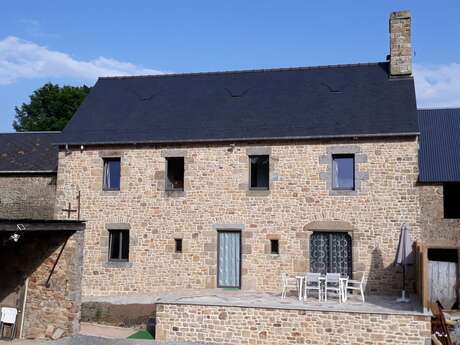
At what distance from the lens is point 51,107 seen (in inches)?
1532

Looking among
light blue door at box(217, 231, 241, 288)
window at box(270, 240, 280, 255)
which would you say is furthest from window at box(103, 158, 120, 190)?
window at box(270, 240, 280, 255)

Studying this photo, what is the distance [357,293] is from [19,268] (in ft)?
28.3

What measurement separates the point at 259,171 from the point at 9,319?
7.80 metres

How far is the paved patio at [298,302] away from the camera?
1150 centimetres

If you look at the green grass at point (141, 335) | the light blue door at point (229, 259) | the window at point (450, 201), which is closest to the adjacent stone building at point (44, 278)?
the green grass at point (141, 335)

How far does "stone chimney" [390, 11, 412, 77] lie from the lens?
1717 centimetres

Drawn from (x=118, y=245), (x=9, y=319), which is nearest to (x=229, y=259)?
(x=118, y=245)

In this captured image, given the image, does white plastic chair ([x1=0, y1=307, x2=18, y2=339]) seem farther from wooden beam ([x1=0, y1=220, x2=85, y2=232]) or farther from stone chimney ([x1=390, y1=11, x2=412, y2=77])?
stone chimney ([x1=390, y1=11, x2=412, y2=77])

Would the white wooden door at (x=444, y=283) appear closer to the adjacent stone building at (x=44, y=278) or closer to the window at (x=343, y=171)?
the window at (x=343, y=171)

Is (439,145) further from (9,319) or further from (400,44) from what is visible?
(9,319)

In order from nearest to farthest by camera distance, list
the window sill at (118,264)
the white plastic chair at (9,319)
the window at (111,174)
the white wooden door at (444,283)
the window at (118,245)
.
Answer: the white plastic chair at (9,319)
the white wooden door at (444,283)
the window sill at (118,264)
the window at (118,245)
the window at (111,174)

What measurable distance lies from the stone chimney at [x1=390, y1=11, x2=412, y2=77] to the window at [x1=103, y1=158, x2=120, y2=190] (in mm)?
9357

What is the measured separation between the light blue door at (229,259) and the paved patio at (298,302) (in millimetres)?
1203

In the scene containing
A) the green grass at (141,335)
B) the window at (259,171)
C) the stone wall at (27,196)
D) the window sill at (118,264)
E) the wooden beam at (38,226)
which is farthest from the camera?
the stone wall at (27,196)
